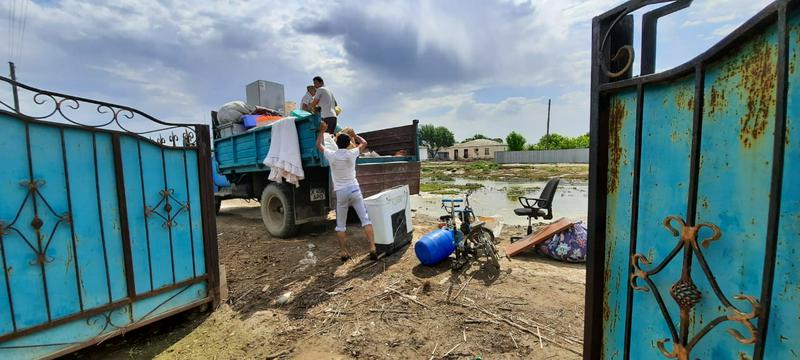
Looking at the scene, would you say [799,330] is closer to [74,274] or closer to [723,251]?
[723,251]

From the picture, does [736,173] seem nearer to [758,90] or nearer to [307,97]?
[758,90]

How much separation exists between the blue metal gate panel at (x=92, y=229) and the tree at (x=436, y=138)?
62241 mm

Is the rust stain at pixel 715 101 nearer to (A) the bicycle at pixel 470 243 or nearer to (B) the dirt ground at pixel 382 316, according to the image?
(B) the dirt ground at pixel 382 316

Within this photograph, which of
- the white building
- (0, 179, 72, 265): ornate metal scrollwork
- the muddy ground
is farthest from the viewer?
the white building

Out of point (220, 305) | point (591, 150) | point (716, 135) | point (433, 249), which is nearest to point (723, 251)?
point (716, 135)

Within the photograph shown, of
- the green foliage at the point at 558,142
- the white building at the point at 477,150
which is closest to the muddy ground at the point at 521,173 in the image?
the green foliage at the point at 558,142

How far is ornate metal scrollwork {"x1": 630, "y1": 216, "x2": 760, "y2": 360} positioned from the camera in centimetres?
93

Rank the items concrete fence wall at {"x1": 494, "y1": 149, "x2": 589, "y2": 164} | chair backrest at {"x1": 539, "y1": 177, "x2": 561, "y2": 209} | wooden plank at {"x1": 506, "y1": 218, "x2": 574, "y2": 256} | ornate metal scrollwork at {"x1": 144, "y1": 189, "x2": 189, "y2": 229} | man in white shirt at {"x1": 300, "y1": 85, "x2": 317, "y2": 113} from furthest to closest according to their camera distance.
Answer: concrete fence wall at {"x1": 494, "y1": 149, "x2": 589, "y2": 164}, man in white shirt at {"x1": 300, "y1": 85, "x2": 317, "y2": 113}, chair backrest at {"x1": 539, "y1": 177, "x2": 561, "y2": 209}, wooden plank at {"x1": 506, "y1": 218, "x2": 574, "y2": 256}, ornate metal scrollwork at {"x1": 144, "y1": 189, "x2": 189, "y2": 229}

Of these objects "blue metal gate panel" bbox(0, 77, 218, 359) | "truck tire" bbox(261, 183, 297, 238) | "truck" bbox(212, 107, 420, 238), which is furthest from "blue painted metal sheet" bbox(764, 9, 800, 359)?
"truck tire" bbox(261, 183, 297, 238)

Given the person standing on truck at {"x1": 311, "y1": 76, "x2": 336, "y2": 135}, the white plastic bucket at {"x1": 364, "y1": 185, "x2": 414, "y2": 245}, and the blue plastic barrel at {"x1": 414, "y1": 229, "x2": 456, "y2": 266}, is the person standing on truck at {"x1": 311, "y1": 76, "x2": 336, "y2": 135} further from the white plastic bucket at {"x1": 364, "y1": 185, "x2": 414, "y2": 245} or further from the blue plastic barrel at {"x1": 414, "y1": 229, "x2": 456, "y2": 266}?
the blue plastic barrel at {"x1": 414, "y1": 229, "x2": 456, "y2": 266}

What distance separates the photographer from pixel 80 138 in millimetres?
2461

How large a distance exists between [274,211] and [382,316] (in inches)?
149

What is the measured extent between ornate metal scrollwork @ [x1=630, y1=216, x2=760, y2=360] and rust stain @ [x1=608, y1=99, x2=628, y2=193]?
257 mm

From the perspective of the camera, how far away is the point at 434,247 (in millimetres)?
3996
